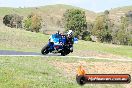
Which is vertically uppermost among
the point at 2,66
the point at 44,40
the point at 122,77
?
the point at 122,77

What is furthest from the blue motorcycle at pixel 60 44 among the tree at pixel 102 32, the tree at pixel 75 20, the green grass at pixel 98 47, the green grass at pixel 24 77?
the tree at pixel 102 32

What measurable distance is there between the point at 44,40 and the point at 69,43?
5794 cm

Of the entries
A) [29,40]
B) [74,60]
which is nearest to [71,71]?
[74,60]

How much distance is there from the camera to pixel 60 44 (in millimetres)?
9281

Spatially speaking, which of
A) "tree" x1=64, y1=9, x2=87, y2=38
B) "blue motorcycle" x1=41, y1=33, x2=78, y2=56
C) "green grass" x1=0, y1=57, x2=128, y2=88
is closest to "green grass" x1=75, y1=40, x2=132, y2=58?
"tree" x1=64, y1=9, x2=87, y2=38

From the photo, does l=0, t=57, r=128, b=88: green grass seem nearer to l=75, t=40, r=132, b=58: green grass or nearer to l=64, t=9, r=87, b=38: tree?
l=75, t=40, r=132, b=58: green grass

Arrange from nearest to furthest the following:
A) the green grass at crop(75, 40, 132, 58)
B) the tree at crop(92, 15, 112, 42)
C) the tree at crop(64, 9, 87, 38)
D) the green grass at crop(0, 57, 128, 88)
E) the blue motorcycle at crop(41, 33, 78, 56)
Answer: the blue motorcycle at crop(41, 33, 78, 56) → the green grass at crop(0, 57, 128, 88) → the green grass at crop(75, 40, 132, 58) → the tree at crop(64, 9, 87, 38) → the tree at crop(92, 15, 112, 42)

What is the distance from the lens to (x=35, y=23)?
509ft

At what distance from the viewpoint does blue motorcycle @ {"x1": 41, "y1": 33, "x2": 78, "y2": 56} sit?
9.15 metres

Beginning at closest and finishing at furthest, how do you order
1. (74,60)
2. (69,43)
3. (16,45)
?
(69,43)
(74,60)
(16,45)

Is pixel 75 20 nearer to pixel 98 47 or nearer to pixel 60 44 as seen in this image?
pixel 98 47

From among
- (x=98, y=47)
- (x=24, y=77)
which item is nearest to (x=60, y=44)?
(x=24, y=77)

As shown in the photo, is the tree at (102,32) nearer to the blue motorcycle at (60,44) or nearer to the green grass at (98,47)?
the green grass at (98,47)

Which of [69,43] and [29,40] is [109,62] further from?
[69,43]
